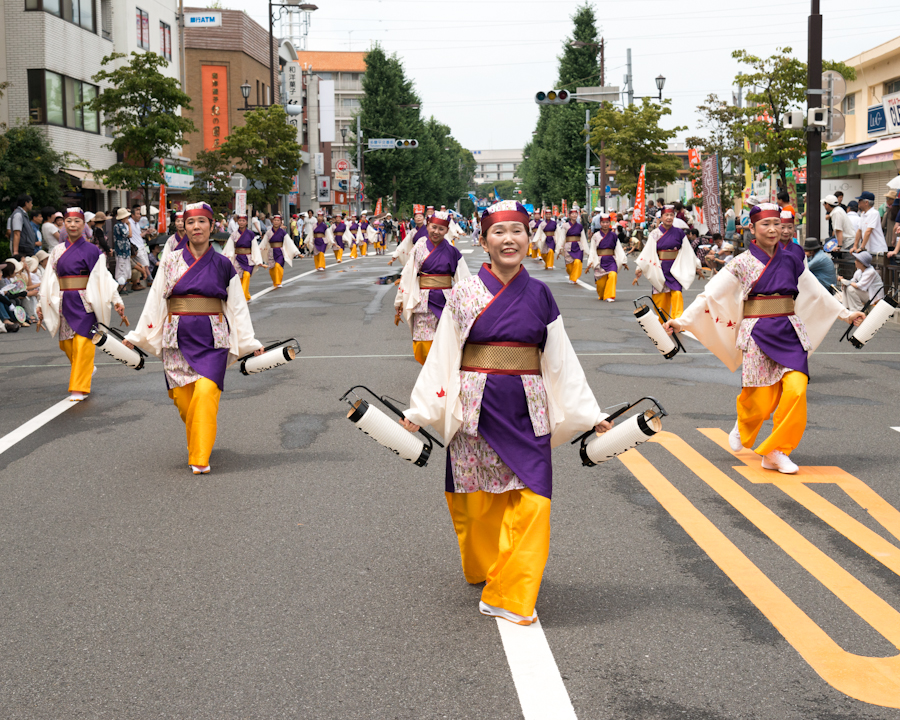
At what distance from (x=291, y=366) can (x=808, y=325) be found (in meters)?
6.38

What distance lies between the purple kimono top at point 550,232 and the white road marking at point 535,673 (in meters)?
28.5

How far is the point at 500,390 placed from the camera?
4.40 m

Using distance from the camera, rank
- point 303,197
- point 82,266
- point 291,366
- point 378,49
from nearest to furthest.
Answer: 1. point 82,266
2. point 291,366
3. point 303,197
4. point 378,49

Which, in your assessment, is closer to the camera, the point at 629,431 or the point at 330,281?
the point at 629,431

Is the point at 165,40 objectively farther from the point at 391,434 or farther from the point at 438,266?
the point at 391,434

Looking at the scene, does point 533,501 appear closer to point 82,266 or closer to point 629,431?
point 629,431

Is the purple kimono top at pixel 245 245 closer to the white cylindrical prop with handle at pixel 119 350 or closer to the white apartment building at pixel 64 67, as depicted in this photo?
the white apartment building at pixel 64 67

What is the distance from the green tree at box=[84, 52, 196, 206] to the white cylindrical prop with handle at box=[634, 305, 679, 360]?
79.8 feet

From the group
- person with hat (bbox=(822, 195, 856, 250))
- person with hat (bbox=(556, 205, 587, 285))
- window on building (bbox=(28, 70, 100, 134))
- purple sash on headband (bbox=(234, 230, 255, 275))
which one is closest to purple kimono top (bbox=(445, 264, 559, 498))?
person with hat (bbox=(822, 195, 856, 250))

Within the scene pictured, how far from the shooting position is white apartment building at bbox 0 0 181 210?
31.3 meters

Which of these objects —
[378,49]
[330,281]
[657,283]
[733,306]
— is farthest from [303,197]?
[733,306]

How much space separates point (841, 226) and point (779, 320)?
42.4ft

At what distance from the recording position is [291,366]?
1220cm

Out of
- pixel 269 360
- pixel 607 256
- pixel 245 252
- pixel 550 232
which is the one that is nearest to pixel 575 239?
pixel 607 256
